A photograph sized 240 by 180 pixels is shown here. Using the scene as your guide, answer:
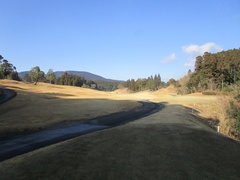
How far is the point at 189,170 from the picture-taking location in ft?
17.9

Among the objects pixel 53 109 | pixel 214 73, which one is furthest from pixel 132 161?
pixel 214 73

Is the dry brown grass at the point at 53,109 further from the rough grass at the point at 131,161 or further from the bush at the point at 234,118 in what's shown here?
the rough grass at the point at 131,161

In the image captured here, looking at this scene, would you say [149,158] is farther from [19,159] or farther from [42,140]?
[42,140]

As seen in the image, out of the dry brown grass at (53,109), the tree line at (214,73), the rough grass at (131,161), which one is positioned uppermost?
the tree line at (214,73)

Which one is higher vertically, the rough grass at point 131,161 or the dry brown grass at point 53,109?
the rough grass at point 131,161

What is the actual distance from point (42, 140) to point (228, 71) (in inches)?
3242

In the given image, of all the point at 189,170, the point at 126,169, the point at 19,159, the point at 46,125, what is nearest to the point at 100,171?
the point at 126,169

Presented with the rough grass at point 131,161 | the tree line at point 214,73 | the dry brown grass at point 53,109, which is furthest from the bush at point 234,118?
the tree line at point 214,73

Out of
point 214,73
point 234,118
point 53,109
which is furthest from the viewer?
point 214,73

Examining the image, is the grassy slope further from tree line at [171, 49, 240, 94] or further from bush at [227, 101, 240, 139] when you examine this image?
tree line at [171, 49, 240, 94]

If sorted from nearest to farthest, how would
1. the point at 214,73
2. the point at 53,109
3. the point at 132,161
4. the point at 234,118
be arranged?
the point at 132,161 < the point at 234,118 < the point at 53,109 < the point at 214,73

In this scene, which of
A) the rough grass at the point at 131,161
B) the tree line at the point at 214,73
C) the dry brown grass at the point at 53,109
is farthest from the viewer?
the tree line at the point at 214,73

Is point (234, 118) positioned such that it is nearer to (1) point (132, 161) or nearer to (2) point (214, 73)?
(1) point (132, 161)

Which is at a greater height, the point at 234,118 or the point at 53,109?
the point at 234,118
